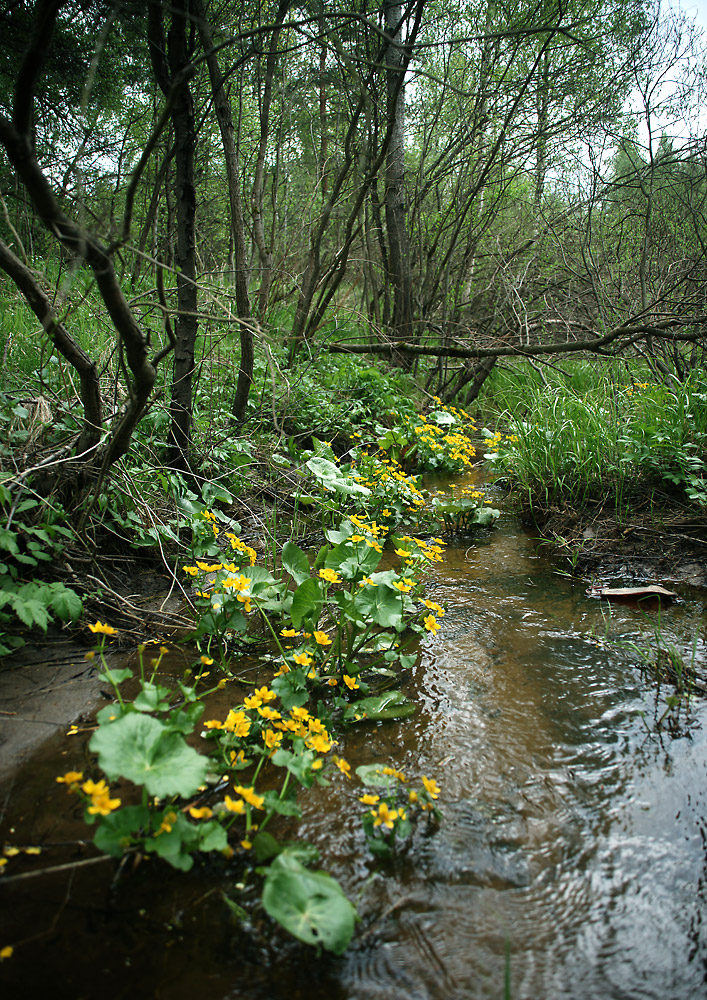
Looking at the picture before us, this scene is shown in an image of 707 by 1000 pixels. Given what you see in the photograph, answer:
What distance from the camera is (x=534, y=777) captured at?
1.54m

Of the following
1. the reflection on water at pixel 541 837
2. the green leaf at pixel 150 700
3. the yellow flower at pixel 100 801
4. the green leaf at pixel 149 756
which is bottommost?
the reflection on water at pixel 541 837

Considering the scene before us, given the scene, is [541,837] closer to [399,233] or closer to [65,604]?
[65,604]

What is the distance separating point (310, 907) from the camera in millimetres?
1089

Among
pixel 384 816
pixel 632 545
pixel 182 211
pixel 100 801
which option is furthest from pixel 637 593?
pixel 182 211

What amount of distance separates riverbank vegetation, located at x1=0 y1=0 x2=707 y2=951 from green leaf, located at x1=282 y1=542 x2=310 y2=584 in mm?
20

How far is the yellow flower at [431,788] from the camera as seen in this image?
4.50 ft

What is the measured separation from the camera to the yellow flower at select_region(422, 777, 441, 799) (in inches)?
53.9

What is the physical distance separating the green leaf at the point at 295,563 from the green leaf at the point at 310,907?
3.54 ft

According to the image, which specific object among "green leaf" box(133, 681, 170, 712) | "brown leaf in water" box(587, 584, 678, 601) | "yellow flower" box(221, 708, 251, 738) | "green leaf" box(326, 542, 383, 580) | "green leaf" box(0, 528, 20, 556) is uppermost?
"green leaf" box(0, 528, 20, 556)

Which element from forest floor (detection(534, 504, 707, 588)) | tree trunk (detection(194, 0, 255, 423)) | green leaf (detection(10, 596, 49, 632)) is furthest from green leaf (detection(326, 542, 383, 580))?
tree trunk (detection(194, 0, 255, 423))

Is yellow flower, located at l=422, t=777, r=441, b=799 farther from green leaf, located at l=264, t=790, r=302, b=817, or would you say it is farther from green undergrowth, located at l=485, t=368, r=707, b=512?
green undergrowth, located at l=485, t=368, r=707, b=512

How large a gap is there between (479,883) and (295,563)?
1193 mm

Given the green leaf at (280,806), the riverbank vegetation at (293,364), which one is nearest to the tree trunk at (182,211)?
the riverbank vegetation at (293,364)

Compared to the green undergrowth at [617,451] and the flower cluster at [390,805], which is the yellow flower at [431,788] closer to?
the flower cluster at [390,805]
